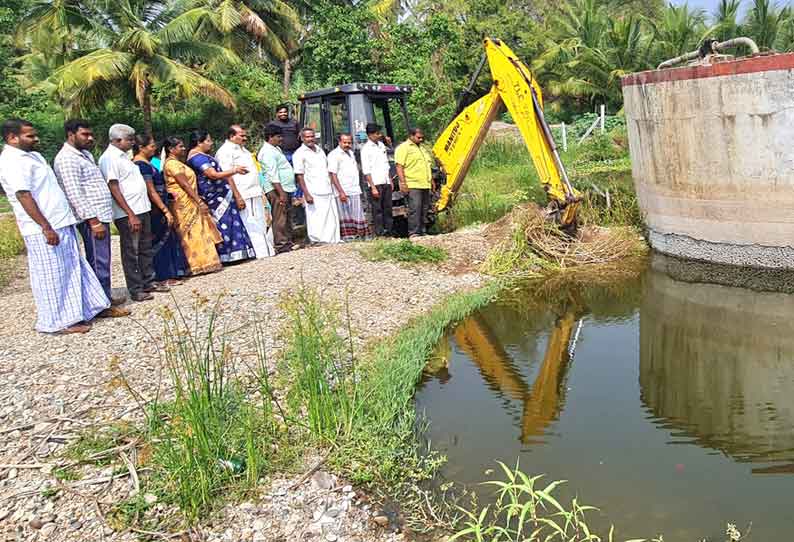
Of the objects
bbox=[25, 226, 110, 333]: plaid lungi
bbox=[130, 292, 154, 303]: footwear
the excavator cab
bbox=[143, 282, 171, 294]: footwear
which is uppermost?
the excavator cab

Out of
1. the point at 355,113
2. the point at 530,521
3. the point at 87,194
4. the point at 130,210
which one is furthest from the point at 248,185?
the point at 530,521

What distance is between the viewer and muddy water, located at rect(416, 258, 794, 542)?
135 inches

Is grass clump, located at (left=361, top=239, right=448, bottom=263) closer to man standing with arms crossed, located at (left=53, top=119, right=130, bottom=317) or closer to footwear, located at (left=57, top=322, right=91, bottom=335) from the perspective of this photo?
man standing with arms crossed, located at (left=53, top=119, right=130, bottom=317)

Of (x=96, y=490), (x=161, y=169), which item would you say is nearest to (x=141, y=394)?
(x=96, y=490)

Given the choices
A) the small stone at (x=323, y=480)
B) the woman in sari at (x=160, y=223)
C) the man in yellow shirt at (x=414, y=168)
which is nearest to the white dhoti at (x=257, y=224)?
the woman in sari at (x=160, y=223)

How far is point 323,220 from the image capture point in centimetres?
855

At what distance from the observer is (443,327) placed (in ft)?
19.7

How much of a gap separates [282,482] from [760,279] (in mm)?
5857

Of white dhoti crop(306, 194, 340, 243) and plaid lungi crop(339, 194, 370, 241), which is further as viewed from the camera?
plaid lungi crop(339, 194, 370, 241)

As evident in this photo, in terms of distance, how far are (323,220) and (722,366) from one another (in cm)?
497

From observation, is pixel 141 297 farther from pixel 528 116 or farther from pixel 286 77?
pixel 286 77

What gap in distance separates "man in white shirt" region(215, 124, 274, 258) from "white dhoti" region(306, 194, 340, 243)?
2.47 feet

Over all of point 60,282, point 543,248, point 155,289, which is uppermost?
point 60,282

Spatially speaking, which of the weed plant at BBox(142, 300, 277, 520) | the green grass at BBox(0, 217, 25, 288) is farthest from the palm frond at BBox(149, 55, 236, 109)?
the weed plant at BBox(142, 300, 277, 520)
